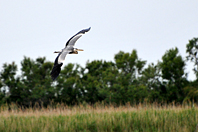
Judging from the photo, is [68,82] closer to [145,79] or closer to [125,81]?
[125,81]

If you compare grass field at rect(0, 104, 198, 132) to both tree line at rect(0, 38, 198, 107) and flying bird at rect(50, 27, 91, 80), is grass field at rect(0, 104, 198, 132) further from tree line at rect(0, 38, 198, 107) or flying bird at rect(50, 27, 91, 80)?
tree line at rect(0, 38, 198, 107)

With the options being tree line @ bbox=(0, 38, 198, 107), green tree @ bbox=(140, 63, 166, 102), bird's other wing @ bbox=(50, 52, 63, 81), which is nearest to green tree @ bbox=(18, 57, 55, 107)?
tree line @ bbox=(0, 38, 198, 107)

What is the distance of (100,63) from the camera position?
35.2 metres

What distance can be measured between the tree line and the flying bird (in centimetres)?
1847

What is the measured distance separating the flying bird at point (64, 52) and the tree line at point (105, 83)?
60.6 feet

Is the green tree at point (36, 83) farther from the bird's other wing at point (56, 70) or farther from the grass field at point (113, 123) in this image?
the bird's other wing at point (56, 70)

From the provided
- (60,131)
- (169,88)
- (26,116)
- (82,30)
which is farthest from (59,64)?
(169,88)

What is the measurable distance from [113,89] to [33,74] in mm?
8396

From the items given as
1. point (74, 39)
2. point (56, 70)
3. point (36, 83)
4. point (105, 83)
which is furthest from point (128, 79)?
point (56, 70)

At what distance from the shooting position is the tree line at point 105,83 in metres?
29.9

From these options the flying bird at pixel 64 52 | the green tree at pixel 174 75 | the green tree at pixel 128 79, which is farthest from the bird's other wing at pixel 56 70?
the green tree at pixel 174 75

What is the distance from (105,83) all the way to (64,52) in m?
22.0

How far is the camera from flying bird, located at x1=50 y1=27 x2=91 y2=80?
348 inches

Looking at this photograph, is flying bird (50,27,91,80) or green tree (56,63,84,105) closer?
flying bird (50,27,91,80)
